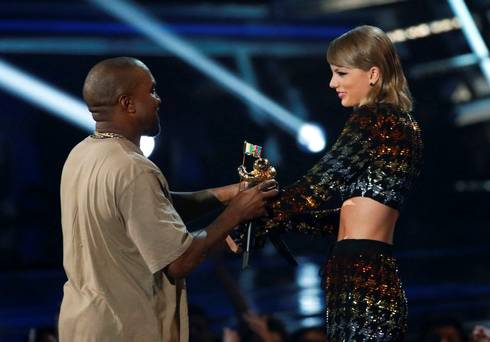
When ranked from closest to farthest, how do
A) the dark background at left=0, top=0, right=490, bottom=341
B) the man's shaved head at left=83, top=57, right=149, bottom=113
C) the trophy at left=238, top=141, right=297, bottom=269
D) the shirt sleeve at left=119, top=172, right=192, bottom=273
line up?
the shirt sleeve at left=119, top=172, right=192, bottom=273 → the man's shaved head at left=83, top=57, right=149, bottom=113 → the trophy at left=238, top=141, right=297, bottom=269 → the dark background at left=0, top=0, right=490, bottom=341

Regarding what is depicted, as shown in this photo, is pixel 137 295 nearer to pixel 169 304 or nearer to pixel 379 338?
pixel 169 304

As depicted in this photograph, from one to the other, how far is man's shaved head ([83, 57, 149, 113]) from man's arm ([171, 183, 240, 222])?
0.52 meters

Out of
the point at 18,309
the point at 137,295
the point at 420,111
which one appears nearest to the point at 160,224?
the point at 137,295

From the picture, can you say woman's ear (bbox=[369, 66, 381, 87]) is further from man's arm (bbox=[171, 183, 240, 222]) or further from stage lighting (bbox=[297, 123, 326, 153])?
stage lighting (bbox=[297, 123, 326, 153])

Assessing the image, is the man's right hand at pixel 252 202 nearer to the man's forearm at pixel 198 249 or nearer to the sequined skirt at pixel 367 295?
the man's forearm at pixel 198 249

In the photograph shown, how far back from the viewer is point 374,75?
3107mm

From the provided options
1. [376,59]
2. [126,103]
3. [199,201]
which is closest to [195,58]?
[199,201]

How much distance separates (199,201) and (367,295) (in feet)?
2.61

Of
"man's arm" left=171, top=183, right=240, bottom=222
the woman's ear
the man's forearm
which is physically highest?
the woman's ear

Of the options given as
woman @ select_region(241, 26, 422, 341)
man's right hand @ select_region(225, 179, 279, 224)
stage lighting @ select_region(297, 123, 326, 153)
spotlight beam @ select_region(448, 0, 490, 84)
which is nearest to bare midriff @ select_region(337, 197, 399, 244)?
woman @ select_region(241, 26, 422, 341)

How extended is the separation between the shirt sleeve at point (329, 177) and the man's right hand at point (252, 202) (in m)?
0.05

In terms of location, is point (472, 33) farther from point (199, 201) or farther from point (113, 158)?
point (113, 158)

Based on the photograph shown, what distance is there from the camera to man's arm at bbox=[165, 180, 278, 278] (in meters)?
3.08

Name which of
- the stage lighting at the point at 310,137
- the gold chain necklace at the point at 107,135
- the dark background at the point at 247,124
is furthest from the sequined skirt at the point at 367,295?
the stage lighting at the point at 310,137
